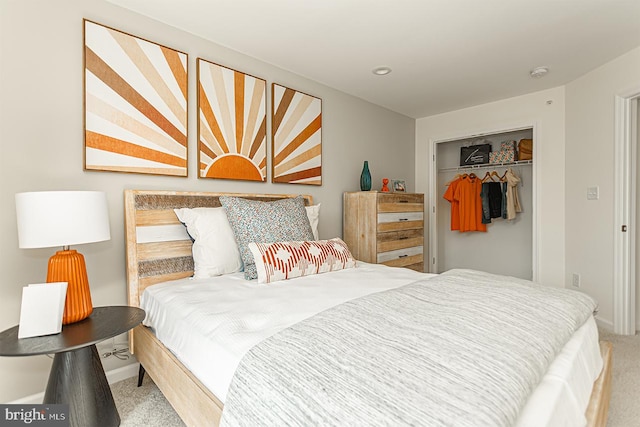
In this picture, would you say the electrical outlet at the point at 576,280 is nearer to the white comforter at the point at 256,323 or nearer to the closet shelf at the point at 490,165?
the closet shelf at the point at 490,165

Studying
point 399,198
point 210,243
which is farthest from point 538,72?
point 210,243

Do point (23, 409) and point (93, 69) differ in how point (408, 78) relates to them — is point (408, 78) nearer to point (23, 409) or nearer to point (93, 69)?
point (93, 69)

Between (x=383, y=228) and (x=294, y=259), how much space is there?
1496 millimetres

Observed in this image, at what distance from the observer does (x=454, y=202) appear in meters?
4.56

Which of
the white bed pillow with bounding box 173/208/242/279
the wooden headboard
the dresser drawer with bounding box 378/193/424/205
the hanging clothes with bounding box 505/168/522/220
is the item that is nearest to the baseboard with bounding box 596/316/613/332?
the hanging clothes with bounding box 505/168/522/220

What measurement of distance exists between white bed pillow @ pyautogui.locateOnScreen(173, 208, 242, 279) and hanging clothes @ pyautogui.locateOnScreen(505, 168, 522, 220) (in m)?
3.53

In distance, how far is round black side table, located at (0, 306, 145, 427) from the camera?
4.35 feet

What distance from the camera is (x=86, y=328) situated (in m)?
1.45

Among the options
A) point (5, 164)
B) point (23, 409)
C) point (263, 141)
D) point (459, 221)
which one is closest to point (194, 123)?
point (263, 141)

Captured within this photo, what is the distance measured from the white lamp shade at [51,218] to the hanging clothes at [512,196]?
4352 mm

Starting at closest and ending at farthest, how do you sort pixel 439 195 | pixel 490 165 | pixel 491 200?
pixel 491 200 < pixel 490 165 < pixel 439 195

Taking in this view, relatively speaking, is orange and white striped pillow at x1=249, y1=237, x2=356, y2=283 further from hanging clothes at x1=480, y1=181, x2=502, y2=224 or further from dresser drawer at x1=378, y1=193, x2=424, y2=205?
hanging clothes at x1=480, y1=181, x2=502, y2=224

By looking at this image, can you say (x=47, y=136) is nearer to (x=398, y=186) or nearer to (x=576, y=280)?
(x=398, y=186)

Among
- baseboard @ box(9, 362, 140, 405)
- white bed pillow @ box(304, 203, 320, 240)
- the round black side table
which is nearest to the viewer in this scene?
the round black side table
